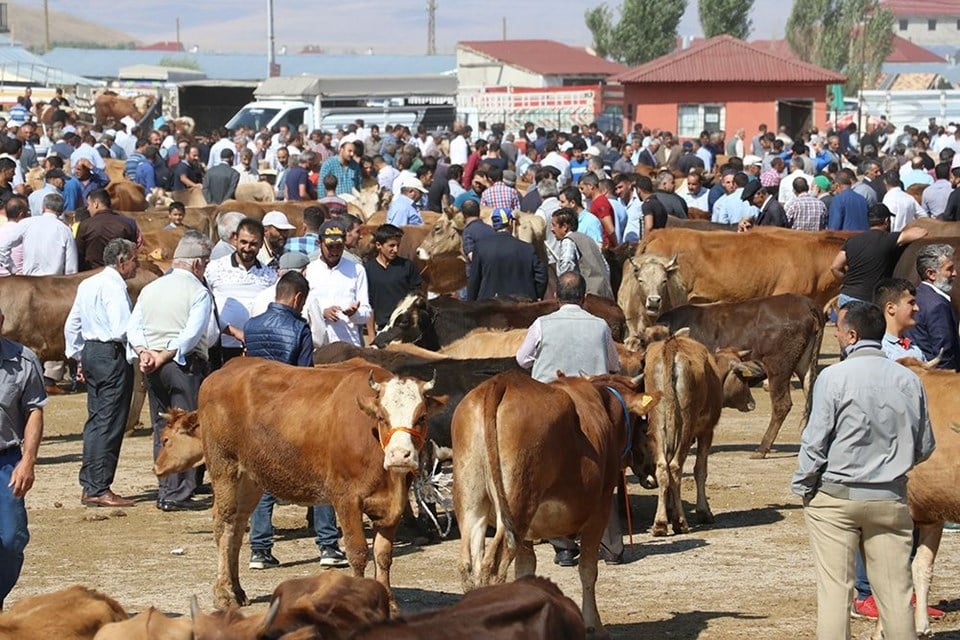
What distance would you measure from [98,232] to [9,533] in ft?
32.5

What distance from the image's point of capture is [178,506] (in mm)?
12594

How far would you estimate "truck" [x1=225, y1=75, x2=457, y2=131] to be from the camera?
42.1 metres

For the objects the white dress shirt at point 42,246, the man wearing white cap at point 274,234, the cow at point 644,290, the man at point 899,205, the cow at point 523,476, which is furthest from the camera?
the man at point 899,205

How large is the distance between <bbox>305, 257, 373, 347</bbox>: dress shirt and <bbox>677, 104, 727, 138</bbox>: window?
40.4 m

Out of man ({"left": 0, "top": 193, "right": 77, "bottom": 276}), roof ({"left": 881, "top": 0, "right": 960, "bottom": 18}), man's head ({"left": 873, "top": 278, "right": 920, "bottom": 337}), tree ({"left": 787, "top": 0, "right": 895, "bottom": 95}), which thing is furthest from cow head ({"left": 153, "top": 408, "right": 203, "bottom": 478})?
roof ({"left": 881, "top": 0, "right": 960, "bottom": 18})

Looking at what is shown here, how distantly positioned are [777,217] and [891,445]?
577 inches

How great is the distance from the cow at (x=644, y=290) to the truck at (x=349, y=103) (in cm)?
2495

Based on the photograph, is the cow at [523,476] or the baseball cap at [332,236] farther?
the baseball cap at [332,236]

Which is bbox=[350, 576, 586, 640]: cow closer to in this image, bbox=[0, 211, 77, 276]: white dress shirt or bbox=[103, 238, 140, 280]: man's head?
bbox=[103, 238, 140, 280]: man's head

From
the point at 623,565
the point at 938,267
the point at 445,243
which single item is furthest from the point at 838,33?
the point at 623,565

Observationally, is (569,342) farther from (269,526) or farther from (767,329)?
(767,329)

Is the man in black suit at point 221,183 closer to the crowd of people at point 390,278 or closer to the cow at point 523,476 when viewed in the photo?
the crowd of people at point 390,278

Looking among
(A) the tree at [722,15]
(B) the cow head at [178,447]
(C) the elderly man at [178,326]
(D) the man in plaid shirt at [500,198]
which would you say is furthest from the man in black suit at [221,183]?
(A) the tree at [722,15]

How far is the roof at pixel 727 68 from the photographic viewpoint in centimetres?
5119
